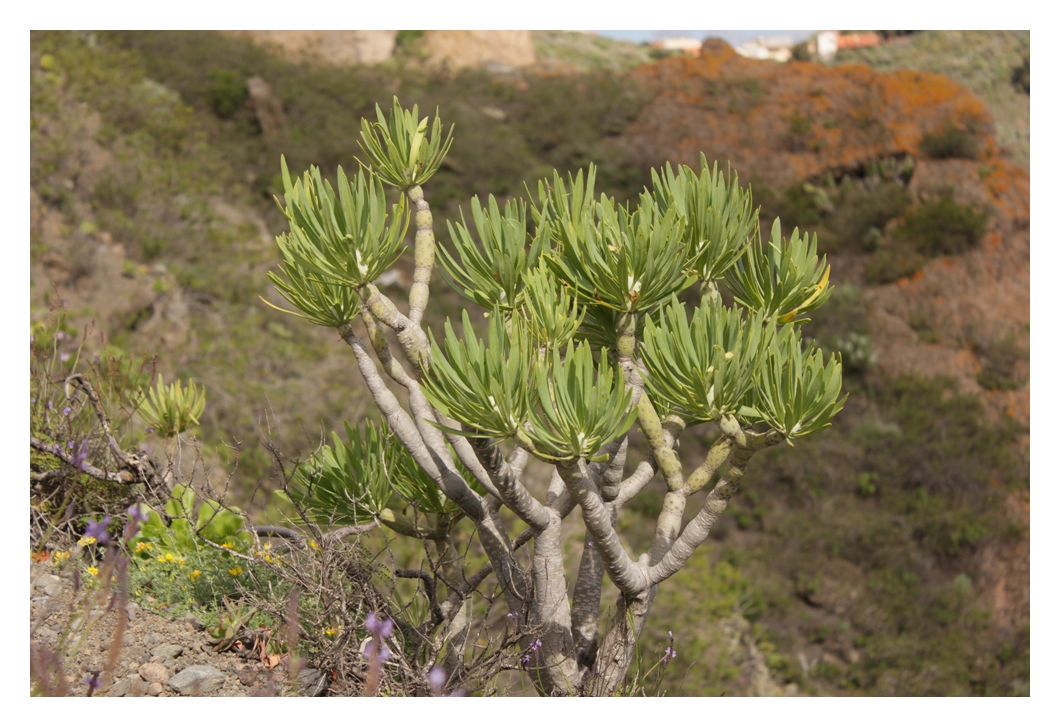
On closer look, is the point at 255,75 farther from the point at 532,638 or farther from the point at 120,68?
the point at 532,638

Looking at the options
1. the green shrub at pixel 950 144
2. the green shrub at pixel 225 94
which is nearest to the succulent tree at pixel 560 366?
the green shrub at pixel 225 94

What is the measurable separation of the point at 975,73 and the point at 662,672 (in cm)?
1440

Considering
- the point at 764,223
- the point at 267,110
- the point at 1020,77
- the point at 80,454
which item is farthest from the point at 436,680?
the point at 1020,77

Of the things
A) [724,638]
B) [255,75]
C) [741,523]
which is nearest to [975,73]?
[741,523]

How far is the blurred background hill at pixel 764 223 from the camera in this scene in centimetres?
706

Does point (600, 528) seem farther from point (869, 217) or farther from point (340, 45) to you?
point (340, 45)

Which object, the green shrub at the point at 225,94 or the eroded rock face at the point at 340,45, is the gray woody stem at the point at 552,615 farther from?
the eroded rock face at the point at 340,45

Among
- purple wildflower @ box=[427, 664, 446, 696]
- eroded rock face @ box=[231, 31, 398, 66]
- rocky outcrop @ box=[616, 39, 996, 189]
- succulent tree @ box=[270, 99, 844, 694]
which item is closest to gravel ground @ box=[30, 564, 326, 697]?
purple wildflower @ box=[427, 664, 446, 696]

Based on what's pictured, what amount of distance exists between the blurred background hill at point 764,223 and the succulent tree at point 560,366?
2622 mm

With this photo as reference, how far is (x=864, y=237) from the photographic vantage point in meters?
10.8

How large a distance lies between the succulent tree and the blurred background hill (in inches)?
103

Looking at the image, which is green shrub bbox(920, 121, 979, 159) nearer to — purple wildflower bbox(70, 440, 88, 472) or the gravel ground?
purple wildflower bbox(70, 440, 88, 472)

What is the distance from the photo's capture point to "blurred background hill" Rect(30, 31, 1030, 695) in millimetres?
7062

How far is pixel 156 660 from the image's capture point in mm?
1737
